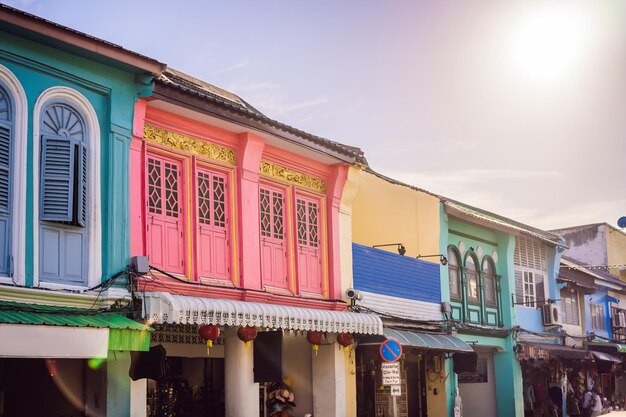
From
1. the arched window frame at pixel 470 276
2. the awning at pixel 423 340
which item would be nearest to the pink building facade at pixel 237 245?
the awning at pixel 423 340

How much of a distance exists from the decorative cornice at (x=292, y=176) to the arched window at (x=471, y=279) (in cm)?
730

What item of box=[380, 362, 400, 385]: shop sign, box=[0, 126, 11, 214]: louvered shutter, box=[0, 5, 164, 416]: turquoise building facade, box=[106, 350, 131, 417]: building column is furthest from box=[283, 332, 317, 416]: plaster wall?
box=[0, 126, 11, 214]: louvered shutter

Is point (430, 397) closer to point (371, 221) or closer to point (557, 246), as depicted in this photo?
point (371, 221)

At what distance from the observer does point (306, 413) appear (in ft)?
60.6

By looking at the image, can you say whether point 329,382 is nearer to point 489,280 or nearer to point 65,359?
point 65,359

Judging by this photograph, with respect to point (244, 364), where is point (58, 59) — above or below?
above

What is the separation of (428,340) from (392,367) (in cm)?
402

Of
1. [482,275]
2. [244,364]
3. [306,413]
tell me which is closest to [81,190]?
[244,364]

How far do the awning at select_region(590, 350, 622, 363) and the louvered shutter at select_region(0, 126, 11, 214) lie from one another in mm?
21884

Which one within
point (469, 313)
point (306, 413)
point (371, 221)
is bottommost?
point (306, 413)

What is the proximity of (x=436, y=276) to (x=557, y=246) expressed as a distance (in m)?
7.80

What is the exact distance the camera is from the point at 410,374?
2334 centimetres

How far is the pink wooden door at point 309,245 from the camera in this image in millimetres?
17812

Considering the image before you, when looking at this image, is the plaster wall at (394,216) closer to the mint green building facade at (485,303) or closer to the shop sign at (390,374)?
the mint green building facade at (485,303)
